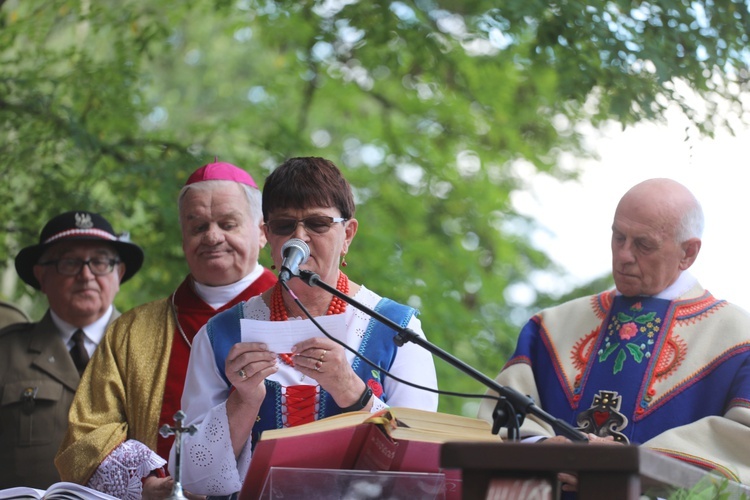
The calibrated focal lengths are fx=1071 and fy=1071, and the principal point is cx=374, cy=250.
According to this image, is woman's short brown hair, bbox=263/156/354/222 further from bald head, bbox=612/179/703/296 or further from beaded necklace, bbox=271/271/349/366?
bald head, bbox=612/179/703/296

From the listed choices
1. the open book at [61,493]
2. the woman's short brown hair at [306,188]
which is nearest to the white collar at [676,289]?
the woman's short brown hair at [306,188]

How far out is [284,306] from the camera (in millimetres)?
3854

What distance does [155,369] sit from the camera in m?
4.61

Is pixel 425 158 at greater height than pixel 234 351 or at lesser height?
greater

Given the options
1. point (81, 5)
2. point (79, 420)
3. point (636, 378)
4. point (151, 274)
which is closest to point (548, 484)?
point (636, 378)

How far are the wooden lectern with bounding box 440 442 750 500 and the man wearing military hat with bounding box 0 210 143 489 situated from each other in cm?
332

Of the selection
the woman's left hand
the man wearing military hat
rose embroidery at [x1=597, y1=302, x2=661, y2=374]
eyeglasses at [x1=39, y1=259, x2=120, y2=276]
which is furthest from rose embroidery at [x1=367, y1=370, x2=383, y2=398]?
eyeglasses at [x1=39, y1=259, x2=120, y2=276]

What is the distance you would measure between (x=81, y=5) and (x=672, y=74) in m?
4.79

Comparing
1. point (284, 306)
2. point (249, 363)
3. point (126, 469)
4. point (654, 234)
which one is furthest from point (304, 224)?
point (654, 234)

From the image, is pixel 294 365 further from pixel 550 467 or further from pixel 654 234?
pixel 654 234

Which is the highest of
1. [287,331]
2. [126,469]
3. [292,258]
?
[292,258]

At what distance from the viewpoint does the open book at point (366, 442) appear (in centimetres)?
291

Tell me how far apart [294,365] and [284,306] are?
424mm

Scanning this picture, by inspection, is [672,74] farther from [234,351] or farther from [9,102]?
[9,102]
